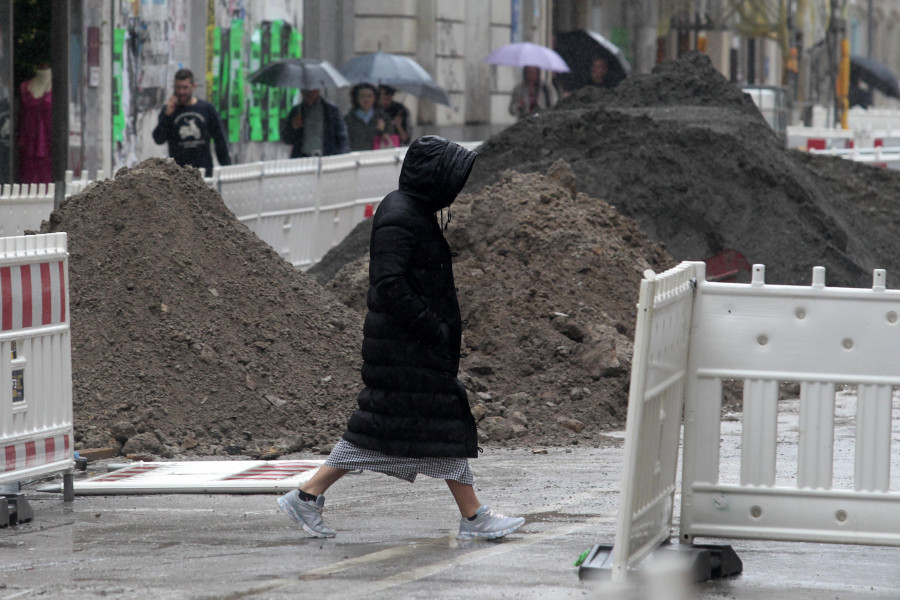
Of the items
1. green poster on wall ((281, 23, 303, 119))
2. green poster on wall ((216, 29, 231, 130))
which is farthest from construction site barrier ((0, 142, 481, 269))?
green poster on wall ((281, 23, 303, 119))

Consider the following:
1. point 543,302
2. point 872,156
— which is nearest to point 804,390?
point 543,302

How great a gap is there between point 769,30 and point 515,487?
122ft

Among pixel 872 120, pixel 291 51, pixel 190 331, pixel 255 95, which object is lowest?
pixel 190 331

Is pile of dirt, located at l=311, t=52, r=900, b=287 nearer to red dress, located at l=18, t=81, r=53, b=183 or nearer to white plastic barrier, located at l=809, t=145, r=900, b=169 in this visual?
red dress, located at l=18, t=81, r=53, b=183

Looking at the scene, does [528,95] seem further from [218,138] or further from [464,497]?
[464,497]

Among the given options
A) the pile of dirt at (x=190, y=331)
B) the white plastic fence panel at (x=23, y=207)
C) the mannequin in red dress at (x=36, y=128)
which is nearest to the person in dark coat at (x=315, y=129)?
the mannequin in red dress at (x=36, y=128)

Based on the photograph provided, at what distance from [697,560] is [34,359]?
3.18 metres

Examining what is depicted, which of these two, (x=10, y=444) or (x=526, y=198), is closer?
(x=10, y=444)

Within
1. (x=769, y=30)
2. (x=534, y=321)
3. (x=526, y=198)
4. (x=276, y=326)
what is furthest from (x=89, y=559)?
(x=769, y=30)

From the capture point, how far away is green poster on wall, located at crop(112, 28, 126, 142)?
A: 19.6 m

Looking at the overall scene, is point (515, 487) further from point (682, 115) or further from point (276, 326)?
Result: point (682, 115)

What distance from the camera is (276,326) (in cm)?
996

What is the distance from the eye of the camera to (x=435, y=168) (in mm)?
6176

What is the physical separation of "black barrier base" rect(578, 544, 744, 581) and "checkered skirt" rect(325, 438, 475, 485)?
2.79 feet
